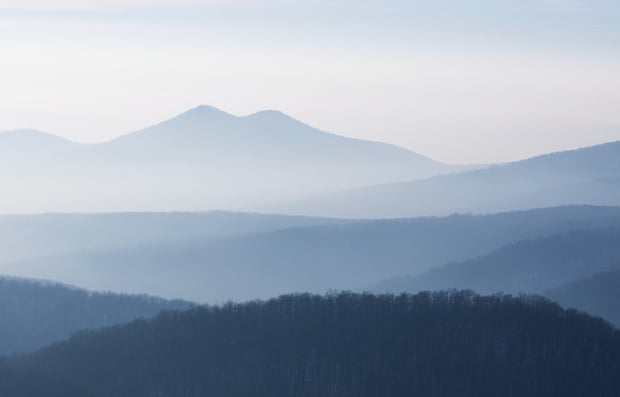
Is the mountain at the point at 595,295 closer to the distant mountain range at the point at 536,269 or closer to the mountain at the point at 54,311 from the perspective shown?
the distant mountain range at the point at 536,269

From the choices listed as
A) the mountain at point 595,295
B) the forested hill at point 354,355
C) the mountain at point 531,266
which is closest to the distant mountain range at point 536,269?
the mountain at point 531,266

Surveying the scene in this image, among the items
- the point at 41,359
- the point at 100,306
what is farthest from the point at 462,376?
the point at 100,306

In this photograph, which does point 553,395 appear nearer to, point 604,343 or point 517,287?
point 604,343

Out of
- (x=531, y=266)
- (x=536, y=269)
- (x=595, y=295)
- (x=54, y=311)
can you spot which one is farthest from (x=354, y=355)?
(x=531, y=266)

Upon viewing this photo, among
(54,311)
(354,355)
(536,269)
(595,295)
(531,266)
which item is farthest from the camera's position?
(531,266)

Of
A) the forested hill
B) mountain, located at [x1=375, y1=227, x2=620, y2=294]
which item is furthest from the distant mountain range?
the forested hill

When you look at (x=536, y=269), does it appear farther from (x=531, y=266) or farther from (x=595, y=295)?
(x=595, y=295)
